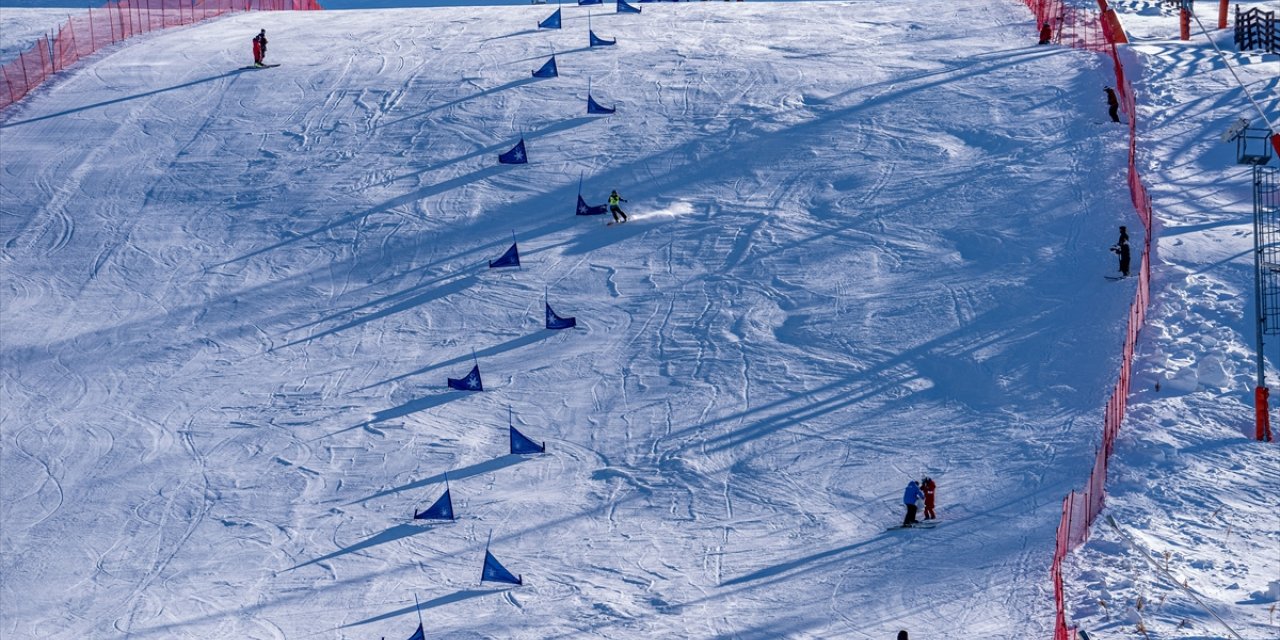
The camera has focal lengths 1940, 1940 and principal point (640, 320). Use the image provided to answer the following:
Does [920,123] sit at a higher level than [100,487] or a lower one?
higher

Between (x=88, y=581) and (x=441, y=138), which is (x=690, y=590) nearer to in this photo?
(x=88, y=581)

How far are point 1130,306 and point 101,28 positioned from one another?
25.9 m

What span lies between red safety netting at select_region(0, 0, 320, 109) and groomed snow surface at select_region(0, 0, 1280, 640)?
1.37m

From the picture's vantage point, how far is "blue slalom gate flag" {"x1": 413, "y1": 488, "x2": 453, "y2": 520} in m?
25.7

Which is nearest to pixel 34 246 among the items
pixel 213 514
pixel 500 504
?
pixel 213 514

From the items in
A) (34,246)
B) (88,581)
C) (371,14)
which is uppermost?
(371,14)

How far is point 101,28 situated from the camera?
1759 inches

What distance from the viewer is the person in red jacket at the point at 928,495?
2448 cm

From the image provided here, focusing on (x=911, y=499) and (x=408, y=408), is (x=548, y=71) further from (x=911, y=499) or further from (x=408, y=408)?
(x=911, y=499)

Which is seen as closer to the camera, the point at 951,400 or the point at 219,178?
the point at 951,400

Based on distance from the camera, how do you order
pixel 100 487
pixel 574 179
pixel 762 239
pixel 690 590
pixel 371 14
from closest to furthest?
pixel 690 590 < pixel 100 487 < pixel 762 239 < pixel 574 179 < pixel 371 14

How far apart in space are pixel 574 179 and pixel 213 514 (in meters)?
11.3

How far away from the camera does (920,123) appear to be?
36.5m

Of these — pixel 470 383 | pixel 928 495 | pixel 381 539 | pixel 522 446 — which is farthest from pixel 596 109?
pixel 928 495
